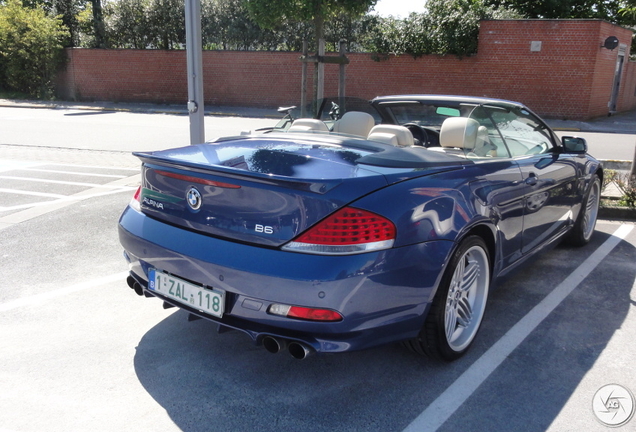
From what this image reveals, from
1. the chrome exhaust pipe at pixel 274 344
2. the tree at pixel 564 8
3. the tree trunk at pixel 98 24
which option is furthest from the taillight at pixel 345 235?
the tree trunk at pixel 98 24

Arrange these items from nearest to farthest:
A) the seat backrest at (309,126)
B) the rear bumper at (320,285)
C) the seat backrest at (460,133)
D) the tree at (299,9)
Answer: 1. the rear bumper at (320,285)
2. the seat backrest at (460,133)
3. the seat backrest at (309,126)
4. the tree at (299,9)

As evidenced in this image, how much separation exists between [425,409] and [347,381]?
455 mm

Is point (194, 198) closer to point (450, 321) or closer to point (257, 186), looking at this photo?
point (257, 186)

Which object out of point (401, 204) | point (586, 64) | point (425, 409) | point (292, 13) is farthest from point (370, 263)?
point (586, 64)

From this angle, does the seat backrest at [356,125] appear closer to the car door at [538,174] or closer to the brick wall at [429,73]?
the car door at [538,174]

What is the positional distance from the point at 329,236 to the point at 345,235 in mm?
72

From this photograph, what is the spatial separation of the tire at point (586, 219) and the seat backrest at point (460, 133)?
195 centimetres

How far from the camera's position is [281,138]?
3.67 m

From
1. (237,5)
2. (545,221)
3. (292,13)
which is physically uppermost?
(237,5)

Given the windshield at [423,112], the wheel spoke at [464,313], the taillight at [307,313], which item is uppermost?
the windshield at [423,112]

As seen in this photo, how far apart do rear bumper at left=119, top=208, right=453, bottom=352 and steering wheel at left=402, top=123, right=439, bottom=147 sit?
1902mm

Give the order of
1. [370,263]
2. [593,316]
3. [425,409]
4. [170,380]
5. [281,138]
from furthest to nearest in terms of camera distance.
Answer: [593,316] < [281,138] < [170,380] < [425,409] < [370,263]

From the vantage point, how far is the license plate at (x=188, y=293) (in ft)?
9.26

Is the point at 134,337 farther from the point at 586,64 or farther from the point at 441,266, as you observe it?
the point at 586,64
